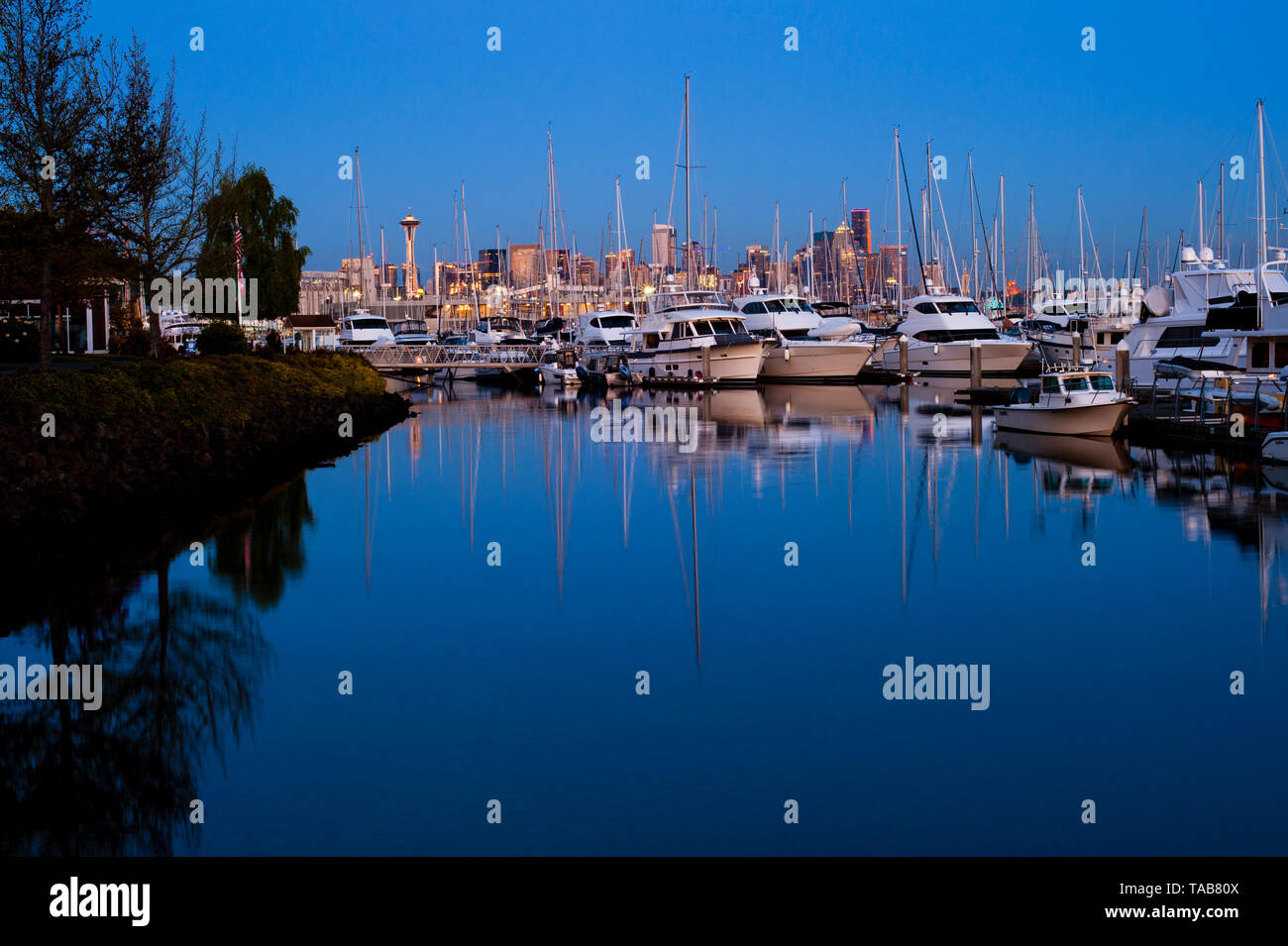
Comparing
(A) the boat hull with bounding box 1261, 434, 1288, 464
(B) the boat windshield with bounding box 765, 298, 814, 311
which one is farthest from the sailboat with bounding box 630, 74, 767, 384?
(A) the boat hull with bounding box 1261, 434, 1288, 464

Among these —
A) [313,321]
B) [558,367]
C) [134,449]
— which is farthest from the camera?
[313,321]

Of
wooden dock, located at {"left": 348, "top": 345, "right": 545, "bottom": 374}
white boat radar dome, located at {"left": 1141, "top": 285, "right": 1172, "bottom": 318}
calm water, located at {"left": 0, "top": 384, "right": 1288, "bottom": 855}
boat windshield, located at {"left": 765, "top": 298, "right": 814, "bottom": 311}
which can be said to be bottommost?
calm water, located at {"left": 0, "top": 384, "right": 1288, "bottom": 855}

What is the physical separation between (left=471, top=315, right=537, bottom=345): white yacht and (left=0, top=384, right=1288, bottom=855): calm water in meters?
69.9

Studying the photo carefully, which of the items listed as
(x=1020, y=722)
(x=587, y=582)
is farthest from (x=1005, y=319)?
(x=1020, y=722)

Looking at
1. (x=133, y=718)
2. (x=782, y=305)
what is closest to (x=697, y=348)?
(x=782, y=305)

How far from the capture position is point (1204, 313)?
170ft

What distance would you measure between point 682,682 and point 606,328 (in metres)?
72.3

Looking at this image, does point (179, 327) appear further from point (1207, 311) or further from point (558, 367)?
point (1207, 311)

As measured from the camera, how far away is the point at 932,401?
6006 centimetres

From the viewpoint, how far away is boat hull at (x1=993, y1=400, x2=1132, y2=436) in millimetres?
40000

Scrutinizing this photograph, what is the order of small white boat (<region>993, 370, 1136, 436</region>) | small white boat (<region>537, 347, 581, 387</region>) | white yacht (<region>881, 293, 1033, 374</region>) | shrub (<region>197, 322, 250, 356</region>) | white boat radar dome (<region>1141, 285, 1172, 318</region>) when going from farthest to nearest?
small white boat (<region>537, 347, 581, 387</region>) → white yacht (<region>881, 293, 1033, 374</region>) → shrub (<region>197, 322, 250, 356</region>) → white boat radar dome (<region>1141, 285, 1172, 318</region>) → small white boat (<region>993, 370, 1136, 436</region>)

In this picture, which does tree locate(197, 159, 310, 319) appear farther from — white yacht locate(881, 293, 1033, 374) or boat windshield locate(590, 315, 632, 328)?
white yacht locate(881, 293, 1033, 374)
